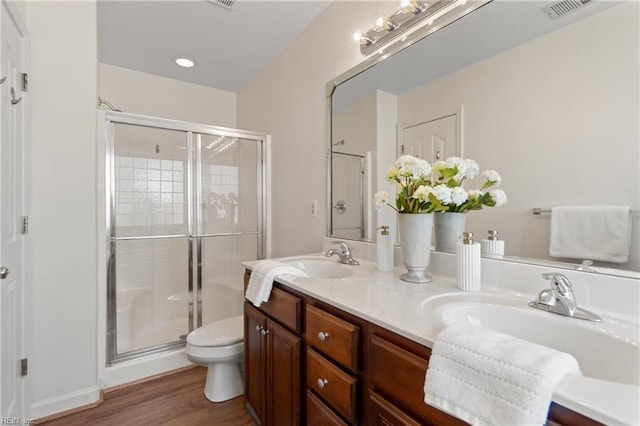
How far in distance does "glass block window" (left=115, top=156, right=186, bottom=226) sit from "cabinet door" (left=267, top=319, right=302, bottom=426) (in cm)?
151

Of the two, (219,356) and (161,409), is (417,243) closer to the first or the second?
(219,356)

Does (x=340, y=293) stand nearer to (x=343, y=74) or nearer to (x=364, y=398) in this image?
(x=364, y=398)

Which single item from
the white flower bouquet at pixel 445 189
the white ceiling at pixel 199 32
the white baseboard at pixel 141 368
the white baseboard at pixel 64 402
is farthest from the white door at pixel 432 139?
the white baseboard at pixel 64 402

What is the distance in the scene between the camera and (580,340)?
73 cm

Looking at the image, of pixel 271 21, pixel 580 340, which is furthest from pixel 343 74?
pixel 580 340

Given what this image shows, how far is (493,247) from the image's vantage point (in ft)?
3.64

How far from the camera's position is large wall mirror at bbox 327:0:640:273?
0.82 metres

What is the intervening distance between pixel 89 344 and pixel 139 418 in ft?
1.75

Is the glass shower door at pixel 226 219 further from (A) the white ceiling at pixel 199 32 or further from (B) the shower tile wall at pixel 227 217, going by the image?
(A) the white ceiling at pixel 199 32

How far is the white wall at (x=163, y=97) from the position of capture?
2744mm

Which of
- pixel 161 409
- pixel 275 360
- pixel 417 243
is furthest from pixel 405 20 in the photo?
pixel 161 409

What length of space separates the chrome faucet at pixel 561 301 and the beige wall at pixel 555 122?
201 millimetres

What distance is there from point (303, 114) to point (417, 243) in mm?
1462

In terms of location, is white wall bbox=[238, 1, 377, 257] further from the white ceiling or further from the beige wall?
the beige wall
